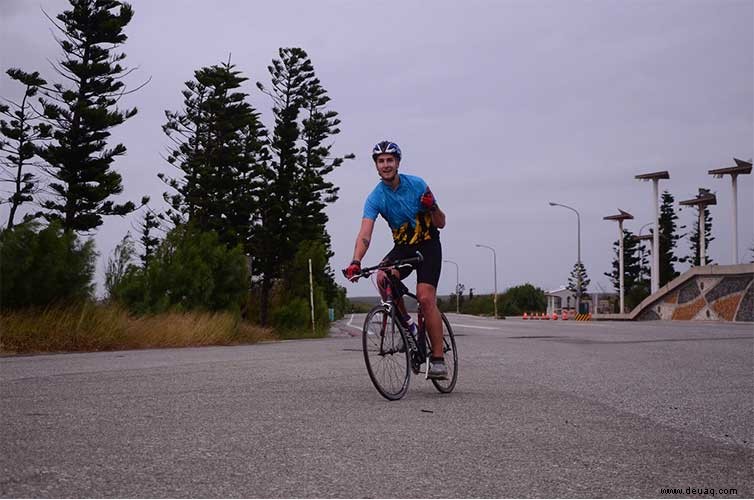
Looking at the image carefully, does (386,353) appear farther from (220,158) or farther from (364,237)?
(220,158)

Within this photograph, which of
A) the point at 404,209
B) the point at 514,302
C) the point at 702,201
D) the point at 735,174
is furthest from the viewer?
the point at 514,302

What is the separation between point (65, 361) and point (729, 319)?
3323 cm

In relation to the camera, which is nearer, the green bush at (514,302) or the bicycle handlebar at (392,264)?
the bicycle handlebar at (392,264)

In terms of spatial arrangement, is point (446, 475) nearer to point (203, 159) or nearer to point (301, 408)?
point (301, 408)

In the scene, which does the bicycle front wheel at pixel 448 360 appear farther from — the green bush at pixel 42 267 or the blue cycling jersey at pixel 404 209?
the green bush at pixel 42 267

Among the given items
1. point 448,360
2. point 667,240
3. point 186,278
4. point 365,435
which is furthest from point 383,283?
point 667,240

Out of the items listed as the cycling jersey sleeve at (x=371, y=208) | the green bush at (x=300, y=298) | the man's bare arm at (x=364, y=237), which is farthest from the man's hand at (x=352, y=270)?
the green bush at (x=300, y=298)

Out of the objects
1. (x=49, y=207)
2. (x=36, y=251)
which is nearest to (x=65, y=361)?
(x=36, y=251)

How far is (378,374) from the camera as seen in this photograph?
5.81m

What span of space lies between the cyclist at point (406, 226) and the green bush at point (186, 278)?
12165 mm

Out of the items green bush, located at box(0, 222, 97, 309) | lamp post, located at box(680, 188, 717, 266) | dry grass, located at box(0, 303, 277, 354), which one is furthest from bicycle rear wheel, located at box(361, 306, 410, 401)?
lamp post, located at box(680, 188, 717, 266)

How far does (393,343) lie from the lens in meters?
6.02

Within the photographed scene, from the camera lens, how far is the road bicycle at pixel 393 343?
5836 millimetres

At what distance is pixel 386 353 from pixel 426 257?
77 centimetres
